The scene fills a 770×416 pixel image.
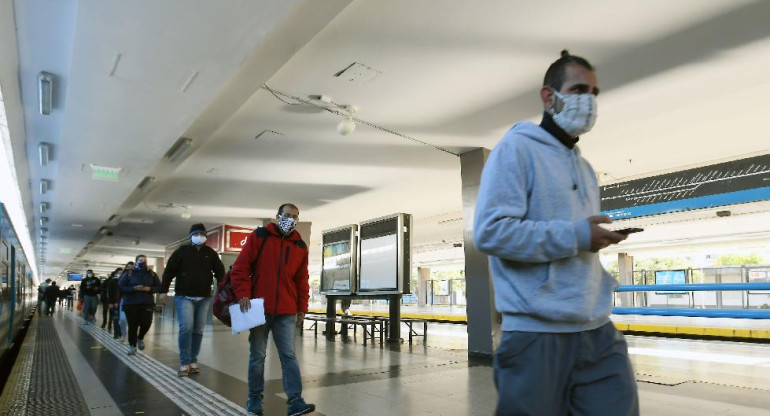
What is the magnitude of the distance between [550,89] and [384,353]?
7.49 meters

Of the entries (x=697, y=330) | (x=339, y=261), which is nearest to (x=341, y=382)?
(x=339, y=261)

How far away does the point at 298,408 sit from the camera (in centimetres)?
396

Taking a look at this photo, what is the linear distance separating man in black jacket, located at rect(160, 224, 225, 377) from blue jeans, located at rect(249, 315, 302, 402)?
2277 mm

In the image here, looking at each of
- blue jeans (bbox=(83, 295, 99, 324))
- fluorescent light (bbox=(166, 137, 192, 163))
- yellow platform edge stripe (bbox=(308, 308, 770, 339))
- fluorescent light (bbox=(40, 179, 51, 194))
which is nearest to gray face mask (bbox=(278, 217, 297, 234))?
fluorescent light (bbox=(166, 137, 192, 163))

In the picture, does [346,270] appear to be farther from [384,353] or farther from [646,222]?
[646,222]

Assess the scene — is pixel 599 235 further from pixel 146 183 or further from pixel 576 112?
pixel 146 183

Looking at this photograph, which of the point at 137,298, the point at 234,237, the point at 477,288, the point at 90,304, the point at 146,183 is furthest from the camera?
the point at 234,237

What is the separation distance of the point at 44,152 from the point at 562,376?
403 inches

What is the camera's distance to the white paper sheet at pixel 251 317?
3.97 m

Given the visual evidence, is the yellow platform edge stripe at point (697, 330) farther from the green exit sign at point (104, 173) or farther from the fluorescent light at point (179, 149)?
the green exit sign at point (104, 173)

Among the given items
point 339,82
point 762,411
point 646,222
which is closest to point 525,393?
point 762,411

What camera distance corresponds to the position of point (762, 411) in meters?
4.31

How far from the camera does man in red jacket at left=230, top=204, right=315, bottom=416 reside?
4074mm

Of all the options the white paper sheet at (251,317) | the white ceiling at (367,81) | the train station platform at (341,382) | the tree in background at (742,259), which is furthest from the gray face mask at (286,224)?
the tree in background at (742,259)
